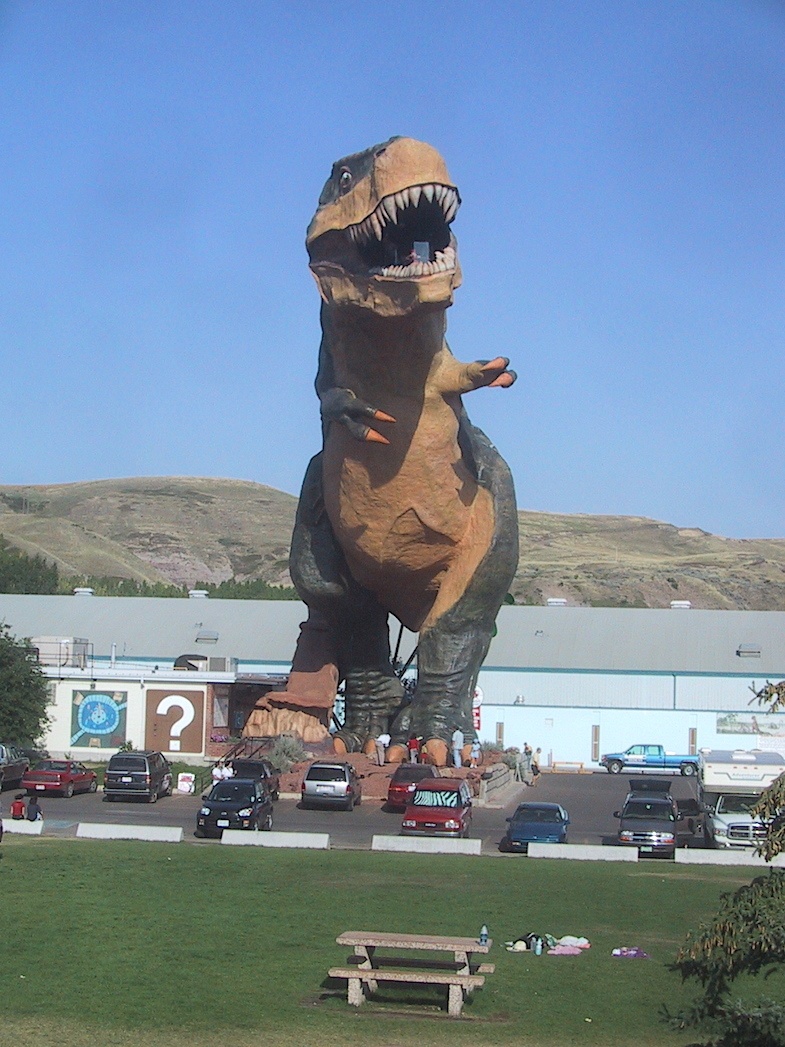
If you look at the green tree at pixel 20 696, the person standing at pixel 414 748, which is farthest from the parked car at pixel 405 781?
the green tree at pixel 20 696

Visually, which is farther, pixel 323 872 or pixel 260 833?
pixel 260 833

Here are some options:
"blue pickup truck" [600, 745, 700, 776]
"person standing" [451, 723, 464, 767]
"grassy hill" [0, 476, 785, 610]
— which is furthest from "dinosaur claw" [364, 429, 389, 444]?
"grassy hill" [0, 476, 785, 610]

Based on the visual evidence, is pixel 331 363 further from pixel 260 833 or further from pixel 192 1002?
pixel 192 1002

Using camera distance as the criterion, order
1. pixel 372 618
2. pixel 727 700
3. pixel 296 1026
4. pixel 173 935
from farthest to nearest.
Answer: pixel 727 700, pixel 372 618, pixel 173 935, pixel 296 1026

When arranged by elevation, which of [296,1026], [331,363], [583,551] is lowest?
[296,1026]

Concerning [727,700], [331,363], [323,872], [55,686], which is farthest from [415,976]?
[727,700]

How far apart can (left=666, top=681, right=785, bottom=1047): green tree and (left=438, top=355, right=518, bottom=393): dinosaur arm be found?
15045mm

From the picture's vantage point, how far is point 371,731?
3161 cm

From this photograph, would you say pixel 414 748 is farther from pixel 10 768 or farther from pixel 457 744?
pixel 10 768

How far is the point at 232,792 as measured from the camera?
24.0m

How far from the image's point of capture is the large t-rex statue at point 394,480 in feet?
73.9

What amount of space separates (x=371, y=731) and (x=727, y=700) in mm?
21169

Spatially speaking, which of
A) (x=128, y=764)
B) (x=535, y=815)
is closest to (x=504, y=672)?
(x=128, y=764)

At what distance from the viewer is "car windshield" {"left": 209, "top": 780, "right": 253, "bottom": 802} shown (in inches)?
939
